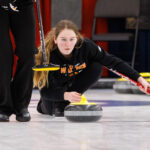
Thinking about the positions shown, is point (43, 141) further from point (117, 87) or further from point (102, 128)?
point (117, 87)

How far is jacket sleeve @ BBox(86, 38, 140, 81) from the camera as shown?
103 inches

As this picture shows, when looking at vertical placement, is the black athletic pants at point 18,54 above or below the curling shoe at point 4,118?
above

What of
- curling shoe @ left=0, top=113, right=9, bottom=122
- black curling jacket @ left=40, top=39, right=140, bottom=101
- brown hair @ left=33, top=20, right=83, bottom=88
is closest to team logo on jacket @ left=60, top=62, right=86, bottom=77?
black curling jacket @ left=40, top=39, right=140, bottom=101

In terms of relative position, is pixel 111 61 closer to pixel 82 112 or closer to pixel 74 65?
pixel 74 65

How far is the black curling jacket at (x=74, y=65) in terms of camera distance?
263 centimetres

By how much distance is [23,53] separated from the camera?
242 cm

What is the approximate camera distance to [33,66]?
245 centimetres

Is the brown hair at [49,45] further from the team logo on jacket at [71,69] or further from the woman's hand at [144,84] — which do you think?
the woman's hand at [144,84]

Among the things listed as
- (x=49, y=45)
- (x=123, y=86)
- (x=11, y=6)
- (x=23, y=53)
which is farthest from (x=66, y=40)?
(x=123, y=86)

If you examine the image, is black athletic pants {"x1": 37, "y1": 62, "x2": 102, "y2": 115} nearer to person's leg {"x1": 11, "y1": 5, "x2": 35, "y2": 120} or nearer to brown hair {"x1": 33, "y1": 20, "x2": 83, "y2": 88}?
brown hair {"x1": 33, "y1": 20, "x2": 83, "y2": 88}

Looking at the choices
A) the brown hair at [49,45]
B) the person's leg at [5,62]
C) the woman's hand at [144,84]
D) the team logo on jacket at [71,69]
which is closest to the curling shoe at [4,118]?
the person's leg at [5,62]

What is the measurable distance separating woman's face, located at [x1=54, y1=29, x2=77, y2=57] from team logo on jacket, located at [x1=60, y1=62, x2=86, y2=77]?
0.10 metres

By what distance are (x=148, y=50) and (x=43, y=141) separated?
162 inches

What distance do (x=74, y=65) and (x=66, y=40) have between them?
0.17m
